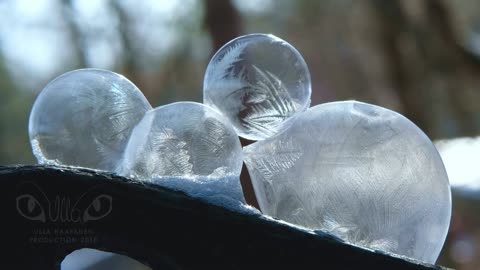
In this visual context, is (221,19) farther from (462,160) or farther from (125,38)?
(125,38)

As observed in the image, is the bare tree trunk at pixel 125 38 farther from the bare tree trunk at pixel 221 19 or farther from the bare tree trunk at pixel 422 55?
the bare tree trunk at pixel 221 19

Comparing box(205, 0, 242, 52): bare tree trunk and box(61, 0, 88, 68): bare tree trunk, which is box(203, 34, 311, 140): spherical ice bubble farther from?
box(61, 0, 88, 68): bare tree trunk

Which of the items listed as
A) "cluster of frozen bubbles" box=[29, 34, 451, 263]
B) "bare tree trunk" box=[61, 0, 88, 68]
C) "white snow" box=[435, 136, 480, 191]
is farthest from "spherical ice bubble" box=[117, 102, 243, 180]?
"bare tree trunk" box=[61, 0, 88, 68]

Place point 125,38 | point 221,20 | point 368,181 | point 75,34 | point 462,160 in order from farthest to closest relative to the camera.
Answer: point 75,34
point 125,38
point 462,160
point 221,20
point 368,181

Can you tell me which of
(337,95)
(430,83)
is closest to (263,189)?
(430,83)

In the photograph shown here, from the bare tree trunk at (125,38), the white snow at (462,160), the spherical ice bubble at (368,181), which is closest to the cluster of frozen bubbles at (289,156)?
the spherical ice bubble at (368,181)

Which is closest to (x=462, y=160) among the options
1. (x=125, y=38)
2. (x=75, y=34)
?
(x=125, y=38)

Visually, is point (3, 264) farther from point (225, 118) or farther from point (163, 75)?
point (163, 75)
